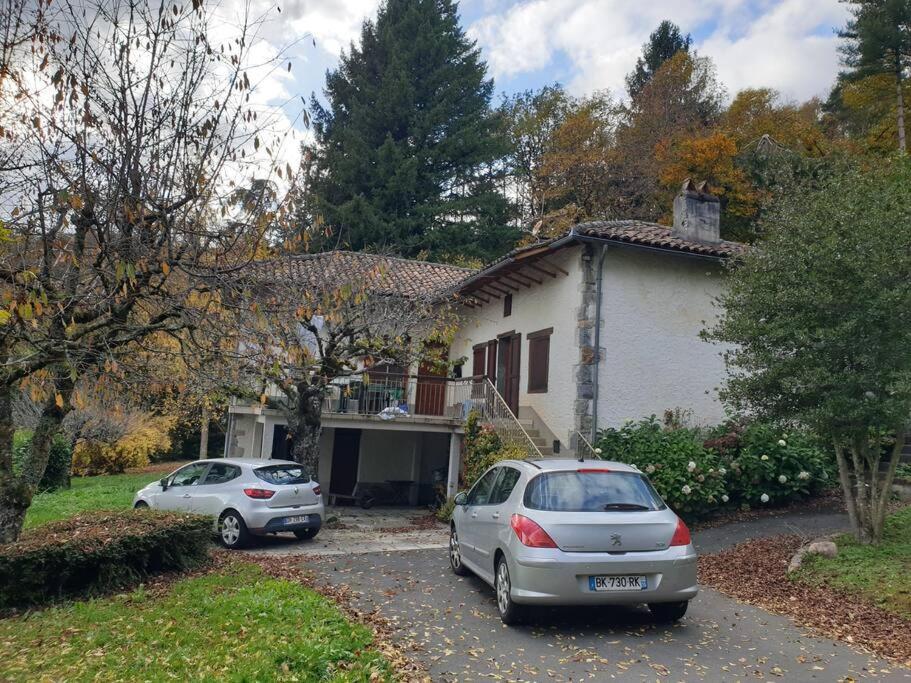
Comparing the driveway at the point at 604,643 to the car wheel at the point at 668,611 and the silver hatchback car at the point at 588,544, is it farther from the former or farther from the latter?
the silver hatchback car at the point at 588,544

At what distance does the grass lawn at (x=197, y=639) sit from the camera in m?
4.83

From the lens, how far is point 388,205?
30.6 metres

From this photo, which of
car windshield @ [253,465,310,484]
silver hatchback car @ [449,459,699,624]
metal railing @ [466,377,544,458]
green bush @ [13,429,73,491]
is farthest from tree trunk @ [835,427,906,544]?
green bush @ [13,429,73,491]

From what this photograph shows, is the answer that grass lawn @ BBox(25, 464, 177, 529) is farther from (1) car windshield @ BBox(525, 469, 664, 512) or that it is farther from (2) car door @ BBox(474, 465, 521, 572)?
(1) car windshield @ BBox(525, 469, 664, 512)

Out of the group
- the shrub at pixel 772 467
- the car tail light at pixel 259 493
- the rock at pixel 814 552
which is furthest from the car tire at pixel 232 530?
the shrub at pixel 772 467

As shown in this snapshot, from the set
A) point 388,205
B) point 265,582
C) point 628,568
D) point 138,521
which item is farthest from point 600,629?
point 388,205

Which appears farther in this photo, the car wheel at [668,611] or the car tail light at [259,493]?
the car tail light at [259,493]

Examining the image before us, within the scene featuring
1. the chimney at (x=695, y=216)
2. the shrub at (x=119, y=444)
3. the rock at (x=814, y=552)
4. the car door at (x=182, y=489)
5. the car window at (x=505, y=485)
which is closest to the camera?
the car window at (x=505, y=485)

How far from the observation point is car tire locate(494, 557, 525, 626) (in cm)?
603

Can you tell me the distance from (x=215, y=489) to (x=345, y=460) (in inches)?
334

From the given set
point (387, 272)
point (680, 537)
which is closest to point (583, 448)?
point (387, 272)

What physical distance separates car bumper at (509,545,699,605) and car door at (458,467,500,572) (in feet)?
4.04

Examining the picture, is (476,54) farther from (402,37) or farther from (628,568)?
(628,568)

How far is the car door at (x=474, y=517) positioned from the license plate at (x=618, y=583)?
1499 mm
